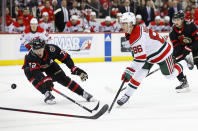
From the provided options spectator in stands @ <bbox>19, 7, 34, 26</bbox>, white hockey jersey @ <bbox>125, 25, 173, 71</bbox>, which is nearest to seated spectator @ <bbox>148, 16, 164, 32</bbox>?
spectator in stands @ <bbox>19, 7, 34, 26</bbox>

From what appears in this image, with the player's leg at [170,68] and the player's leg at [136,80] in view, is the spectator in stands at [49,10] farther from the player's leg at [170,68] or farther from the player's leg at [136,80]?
the player's leg at [136,80]

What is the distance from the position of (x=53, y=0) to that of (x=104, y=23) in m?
1.55

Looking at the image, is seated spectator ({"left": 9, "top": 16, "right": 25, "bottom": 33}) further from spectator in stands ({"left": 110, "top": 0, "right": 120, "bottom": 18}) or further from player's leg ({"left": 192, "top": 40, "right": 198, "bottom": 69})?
player's leg ({"left": 192, "top": 40, "right": 198, "bottom": 69})

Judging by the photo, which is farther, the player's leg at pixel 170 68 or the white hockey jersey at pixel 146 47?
the player's leg at pixel 170 68

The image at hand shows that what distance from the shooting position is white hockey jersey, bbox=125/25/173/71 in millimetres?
3535

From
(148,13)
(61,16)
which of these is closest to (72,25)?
(61,16)

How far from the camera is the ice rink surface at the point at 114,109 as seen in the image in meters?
3.07

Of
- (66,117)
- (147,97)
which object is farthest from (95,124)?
(147,97)

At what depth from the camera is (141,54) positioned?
11.6 ft

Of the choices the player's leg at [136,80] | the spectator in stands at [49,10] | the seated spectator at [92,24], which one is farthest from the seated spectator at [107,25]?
the player's leg at [136,80]

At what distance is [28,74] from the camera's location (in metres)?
4.01

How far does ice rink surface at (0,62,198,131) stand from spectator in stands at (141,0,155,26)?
4306mm

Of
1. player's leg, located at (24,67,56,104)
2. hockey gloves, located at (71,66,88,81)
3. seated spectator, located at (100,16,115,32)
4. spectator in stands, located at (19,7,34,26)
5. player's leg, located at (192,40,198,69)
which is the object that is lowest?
player's leg, located at (24,67,56,104)

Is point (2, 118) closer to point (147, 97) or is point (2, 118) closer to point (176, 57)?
point (147, 97)
